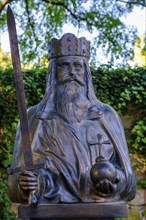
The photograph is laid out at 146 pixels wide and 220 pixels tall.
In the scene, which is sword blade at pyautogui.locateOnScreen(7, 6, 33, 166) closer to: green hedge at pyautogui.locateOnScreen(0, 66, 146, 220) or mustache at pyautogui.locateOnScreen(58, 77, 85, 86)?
mustache at pyautogui.locateOnScreen(58, 77, 85, 86)

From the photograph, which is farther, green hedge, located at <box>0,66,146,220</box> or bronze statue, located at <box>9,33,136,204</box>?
green hedge, located at <box>0,66,146,220</box>

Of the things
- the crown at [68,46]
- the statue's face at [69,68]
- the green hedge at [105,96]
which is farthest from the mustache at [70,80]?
the green hedge at [105,96]

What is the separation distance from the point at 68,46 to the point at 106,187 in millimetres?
945

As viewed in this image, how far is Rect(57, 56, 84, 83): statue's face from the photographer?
313 centimetres

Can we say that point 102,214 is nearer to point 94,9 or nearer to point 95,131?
point 95,131

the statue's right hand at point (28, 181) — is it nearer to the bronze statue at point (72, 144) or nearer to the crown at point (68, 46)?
the bronze statue at point (72, 144)

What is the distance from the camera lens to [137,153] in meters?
6.79

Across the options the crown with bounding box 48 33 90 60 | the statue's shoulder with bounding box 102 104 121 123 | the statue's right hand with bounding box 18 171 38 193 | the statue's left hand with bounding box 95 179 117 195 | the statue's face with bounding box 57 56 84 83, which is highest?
the crown with bounding box 48 33 90 60

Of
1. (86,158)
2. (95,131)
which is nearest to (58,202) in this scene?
(86,158)

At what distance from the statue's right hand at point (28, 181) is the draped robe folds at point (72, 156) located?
86mm

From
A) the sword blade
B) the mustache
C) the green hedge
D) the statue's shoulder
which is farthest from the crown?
the green hedge

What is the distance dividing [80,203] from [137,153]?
13.5 ft

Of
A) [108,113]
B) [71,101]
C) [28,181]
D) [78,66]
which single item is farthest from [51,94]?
[28,181]

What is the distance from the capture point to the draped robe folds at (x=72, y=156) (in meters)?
2.79
